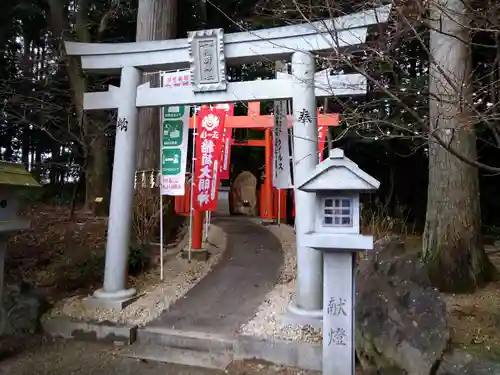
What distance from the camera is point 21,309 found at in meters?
5.38

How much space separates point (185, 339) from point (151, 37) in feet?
20.5

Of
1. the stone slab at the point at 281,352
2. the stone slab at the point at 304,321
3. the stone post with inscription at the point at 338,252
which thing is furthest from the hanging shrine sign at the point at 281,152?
the stone post with inscription at the point at 338,252

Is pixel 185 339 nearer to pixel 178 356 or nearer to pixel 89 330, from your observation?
pixel 178 356

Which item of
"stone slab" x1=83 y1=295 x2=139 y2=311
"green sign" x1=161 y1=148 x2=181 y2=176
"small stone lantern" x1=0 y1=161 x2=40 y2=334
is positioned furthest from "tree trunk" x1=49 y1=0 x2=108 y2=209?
"small stone lantern" x1=0 y1=161 x2=40 y2=334

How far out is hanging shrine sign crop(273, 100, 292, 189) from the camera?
Answer: 796 cm

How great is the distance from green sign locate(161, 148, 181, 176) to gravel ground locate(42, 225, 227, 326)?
67.3 inches

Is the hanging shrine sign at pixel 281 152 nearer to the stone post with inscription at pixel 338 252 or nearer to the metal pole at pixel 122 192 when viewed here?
the metal pole at pixel 122 192

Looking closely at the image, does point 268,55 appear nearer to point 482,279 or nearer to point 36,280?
point 482,279

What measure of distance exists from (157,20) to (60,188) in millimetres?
9768

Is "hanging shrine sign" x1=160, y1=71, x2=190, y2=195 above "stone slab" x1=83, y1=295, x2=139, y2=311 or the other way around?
above

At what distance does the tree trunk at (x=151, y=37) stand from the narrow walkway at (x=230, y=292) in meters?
2.45

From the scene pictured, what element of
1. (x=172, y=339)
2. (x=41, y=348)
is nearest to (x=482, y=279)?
(x=172, y=339)

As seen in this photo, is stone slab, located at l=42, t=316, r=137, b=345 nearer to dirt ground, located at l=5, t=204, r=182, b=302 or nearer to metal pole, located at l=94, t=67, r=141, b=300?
metal pole, located at l=94, t=67, r=141, b=300

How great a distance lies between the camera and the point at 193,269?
7297 millimetres
